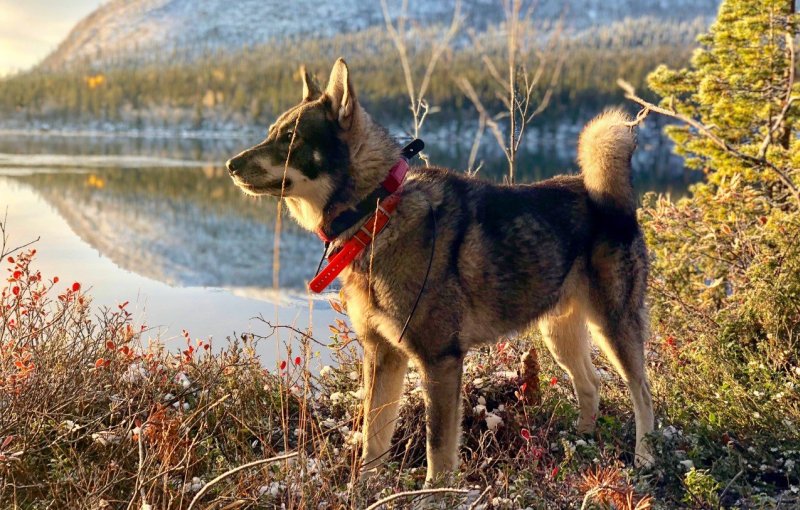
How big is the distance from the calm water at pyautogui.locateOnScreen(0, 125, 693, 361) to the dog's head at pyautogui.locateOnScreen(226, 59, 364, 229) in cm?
63

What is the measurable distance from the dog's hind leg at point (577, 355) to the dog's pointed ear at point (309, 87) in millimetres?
2161

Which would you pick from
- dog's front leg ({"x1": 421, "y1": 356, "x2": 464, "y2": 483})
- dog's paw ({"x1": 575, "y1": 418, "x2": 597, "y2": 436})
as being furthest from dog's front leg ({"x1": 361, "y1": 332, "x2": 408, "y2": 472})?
dog's paw ({"x1": 575, "y1": 418, "x2": 597, "y2": 436})

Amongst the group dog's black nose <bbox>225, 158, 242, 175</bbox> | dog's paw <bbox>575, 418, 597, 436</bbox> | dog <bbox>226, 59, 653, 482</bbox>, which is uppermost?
dog's black nose <bbox>225, 158, 242, 175</bbox>

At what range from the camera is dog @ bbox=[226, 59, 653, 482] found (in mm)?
4297

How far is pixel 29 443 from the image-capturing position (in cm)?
405

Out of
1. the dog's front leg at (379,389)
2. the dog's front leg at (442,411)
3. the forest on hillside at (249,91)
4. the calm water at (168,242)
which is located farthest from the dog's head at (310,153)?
the forest on hillside at (249,91)

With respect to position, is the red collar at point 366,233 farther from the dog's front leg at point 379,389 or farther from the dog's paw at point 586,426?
the dog's paw at point 586,426

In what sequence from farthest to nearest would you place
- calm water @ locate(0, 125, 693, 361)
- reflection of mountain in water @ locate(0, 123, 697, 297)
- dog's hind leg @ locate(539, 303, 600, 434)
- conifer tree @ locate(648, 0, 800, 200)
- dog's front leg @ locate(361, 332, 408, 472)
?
reflection of mountain in water @ locate(0, 123, 697, 297) < conifer tree @ locate(648, 0, 800, 200) < calm water @ locate(0, 125, 693, 361) < dog's hind leg @ locate(539, 303, 600, 434) < dog's front leg @ locate(361, 332, 408, 472)

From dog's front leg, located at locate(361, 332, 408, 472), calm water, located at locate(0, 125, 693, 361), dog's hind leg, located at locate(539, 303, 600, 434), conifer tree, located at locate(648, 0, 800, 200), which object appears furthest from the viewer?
conifer tree, located at locate(648, 0, 800, 200)

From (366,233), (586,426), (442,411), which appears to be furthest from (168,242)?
(442,411)

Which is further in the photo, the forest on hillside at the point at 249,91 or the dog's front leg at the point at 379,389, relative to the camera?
the forest on hillside at the point at 249,91

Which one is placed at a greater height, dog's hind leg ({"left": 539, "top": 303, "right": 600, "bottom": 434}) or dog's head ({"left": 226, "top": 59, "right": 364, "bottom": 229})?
dog's head ({"left": 226, "top": 59, "right": 364, "bottom": 229})

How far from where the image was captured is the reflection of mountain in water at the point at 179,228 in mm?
12703

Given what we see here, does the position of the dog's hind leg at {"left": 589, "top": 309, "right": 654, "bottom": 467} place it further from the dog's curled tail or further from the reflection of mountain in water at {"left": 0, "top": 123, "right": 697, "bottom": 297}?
the reflection of mountain in water at {"left": 0, "top": 123, "right": 697, "bottom": 297}
